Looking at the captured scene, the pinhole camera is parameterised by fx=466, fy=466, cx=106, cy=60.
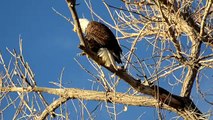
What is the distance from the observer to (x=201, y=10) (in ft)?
20.7

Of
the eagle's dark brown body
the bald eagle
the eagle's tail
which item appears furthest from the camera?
the eagle's dark brown body

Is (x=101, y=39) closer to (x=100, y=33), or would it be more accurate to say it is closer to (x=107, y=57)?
(x=100, y=33)

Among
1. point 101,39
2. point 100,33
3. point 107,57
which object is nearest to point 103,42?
point 101,39

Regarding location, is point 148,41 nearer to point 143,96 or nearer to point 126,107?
point 143,96

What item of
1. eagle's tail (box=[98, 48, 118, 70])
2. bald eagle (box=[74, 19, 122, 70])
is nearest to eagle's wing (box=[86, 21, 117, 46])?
bald eagle (box=[74, 19, 122, 70])

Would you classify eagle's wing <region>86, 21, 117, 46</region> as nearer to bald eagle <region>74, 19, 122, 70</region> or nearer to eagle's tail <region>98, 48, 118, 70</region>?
bald eagle <region>74, 19, 122, 70</region>

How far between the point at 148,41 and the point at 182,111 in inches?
41.0

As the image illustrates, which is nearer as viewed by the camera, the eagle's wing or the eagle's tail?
the eagle's tail

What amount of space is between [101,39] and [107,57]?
55cm

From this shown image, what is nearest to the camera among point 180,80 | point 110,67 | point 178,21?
point 110,67

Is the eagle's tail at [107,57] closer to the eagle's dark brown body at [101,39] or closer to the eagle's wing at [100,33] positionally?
the eagle's dark brown body at [101,39]

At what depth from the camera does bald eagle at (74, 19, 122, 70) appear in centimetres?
509

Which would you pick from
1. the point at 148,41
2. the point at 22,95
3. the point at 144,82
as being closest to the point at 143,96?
the point at 144,82

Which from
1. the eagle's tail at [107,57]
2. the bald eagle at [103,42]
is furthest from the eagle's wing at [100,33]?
the eagle's tail at [107,57]
